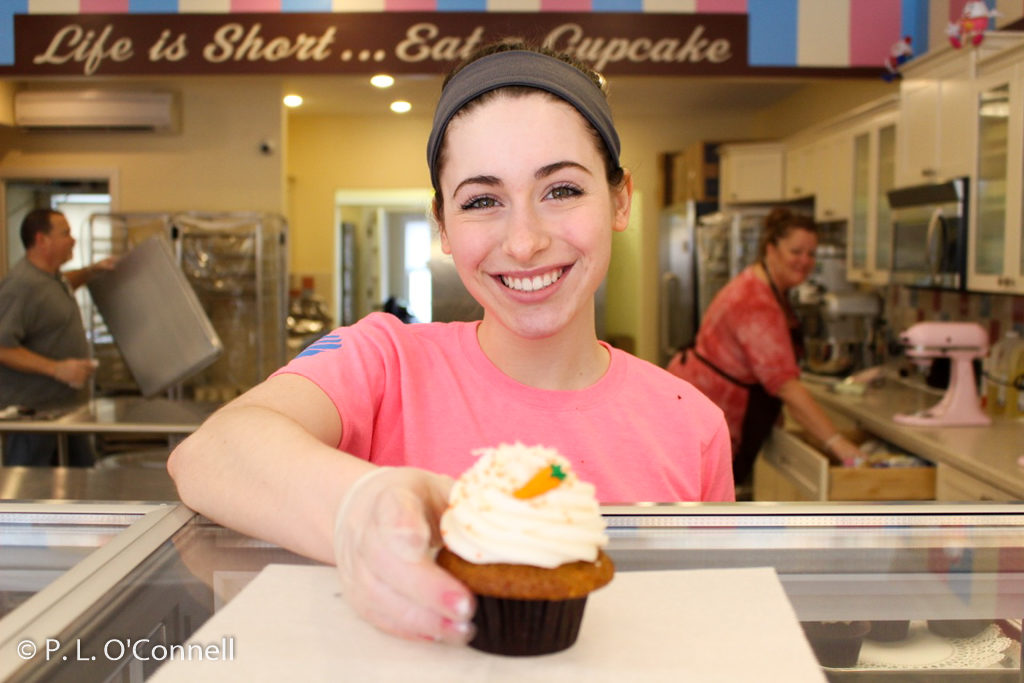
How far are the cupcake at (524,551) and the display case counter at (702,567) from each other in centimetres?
11

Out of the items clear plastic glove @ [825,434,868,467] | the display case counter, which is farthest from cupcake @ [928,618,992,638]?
clear plastic glove @ [825,434,868,467]

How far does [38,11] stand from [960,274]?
13.9 feet

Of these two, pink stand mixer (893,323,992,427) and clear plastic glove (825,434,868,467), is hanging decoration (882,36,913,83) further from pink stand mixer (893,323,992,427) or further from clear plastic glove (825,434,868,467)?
clear plastic glove (825,434,868,467)

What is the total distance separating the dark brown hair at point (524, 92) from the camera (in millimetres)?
1199

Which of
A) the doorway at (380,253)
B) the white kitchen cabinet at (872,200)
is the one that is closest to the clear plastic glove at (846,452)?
the white kitchen cabinet at (872,200)

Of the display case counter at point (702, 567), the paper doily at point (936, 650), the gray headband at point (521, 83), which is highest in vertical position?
the gray headband at point (521, 83)

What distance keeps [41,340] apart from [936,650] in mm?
4595

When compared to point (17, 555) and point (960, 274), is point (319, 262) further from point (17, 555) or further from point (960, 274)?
point (17, 555)

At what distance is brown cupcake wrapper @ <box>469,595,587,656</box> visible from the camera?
665mm

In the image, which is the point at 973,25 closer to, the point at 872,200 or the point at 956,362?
the point at 956,362

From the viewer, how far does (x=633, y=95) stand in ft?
27.3

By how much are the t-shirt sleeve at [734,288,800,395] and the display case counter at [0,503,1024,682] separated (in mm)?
2842

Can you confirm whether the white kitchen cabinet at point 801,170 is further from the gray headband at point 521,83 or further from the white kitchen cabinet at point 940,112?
the gray headband at point 521,83

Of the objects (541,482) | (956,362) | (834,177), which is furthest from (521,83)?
(834,177)
